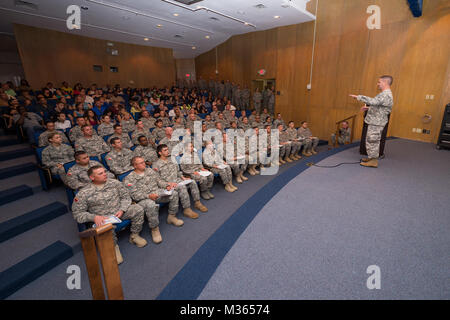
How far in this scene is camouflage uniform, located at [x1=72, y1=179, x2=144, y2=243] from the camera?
2.15 metres

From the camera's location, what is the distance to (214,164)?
3.79 metres

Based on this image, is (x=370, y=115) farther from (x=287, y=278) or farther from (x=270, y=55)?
(x=270, y=55)

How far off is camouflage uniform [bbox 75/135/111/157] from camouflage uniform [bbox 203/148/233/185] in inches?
74.2

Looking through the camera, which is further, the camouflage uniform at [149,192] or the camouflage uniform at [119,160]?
the camouflage uniform at [119,160]

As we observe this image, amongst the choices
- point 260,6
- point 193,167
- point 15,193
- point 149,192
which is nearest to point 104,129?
point 15,193

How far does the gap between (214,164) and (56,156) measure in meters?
2.45

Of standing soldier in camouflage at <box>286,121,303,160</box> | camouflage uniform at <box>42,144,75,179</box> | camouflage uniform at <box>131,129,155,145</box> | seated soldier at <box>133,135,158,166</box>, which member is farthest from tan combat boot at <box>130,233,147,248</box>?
standing soldier in camouflage at <box>286,121,303,160</box>

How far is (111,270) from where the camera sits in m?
1.13

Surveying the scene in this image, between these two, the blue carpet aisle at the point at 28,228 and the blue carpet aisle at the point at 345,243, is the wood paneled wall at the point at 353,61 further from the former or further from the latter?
the blue carpet aisle at the point at 28,228

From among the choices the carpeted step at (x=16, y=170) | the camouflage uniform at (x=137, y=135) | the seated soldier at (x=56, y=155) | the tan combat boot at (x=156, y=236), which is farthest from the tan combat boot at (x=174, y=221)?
the carpeted step at (x=16, y=170)

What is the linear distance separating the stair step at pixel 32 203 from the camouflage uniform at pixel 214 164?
215 centimetres

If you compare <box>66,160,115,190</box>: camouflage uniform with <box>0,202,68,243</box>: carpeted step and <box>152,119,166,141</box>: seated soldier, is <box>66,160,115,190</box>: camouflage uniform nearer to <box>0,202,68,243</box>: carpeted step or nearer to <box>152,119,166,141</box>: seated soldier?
<box>0,202,68,243</box>: carpeted step

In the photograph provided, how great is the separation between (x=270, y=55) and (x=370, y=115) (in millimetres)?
6596

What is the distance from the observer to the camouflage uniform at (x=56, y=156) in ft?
10.1
